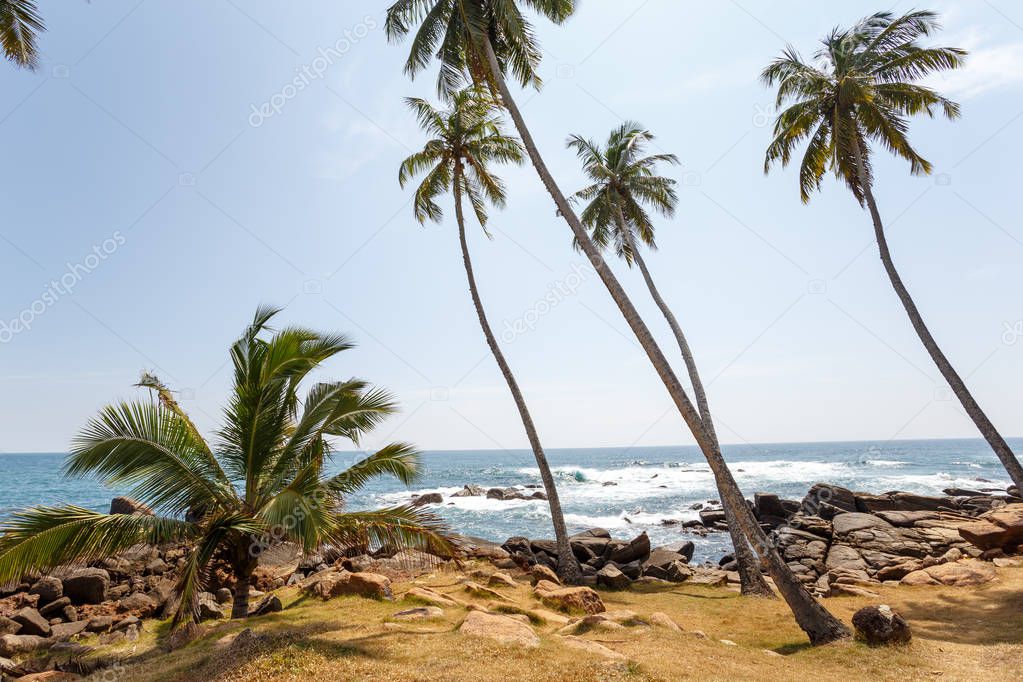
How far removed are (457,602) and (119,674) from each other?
5.49 meters

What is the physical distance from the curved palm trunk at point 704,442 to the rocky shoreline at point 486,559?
217 inches

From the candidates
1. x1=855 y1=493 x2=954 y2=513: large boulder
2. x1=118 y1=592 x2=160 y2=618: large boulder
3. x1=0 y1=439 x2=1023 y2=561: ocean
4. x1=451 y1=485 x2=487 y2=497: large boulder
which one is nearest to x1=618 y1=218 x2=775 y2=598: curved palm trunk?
x1=0 y1=439 x2=1023 y2=561: ocean

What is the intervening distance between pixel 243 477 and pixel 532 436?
8994 millimetres

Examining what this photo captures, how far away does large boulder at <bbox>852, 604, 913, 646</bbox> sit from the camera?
29.9ft

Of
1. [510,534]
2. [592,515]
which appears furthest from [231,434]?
[592,515]

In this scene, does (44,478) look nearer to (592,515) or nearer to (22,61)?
(592,515)

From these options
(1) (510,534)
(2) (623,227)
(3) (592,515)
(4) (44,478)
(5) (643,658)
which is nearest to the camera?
(5) (643,658)

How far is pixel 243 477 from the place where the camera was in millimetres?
10062

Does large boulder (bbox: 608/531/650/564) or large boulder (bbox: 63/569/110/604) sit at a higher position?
large boulder (bbox: 63/569/110/604)

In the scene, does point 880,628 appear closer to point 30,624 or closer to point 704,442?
point 704,442

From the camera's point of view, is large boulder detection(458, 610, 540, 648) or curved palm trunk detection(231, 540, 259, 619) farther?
curved palm trunk detection(231, 540, 259, 619)

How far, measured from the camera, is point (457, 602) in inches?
434

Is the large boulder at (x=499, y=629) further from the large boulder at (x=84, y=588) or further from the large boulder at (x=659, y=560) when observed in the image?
the large boulder at (x=84, y=588)

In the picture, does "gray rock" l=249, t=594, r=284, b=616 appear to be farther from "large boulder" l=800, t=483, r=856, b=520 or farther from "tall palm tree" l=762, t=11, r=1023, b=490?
"large boulder" l=800, t=483, r=856, b=520
